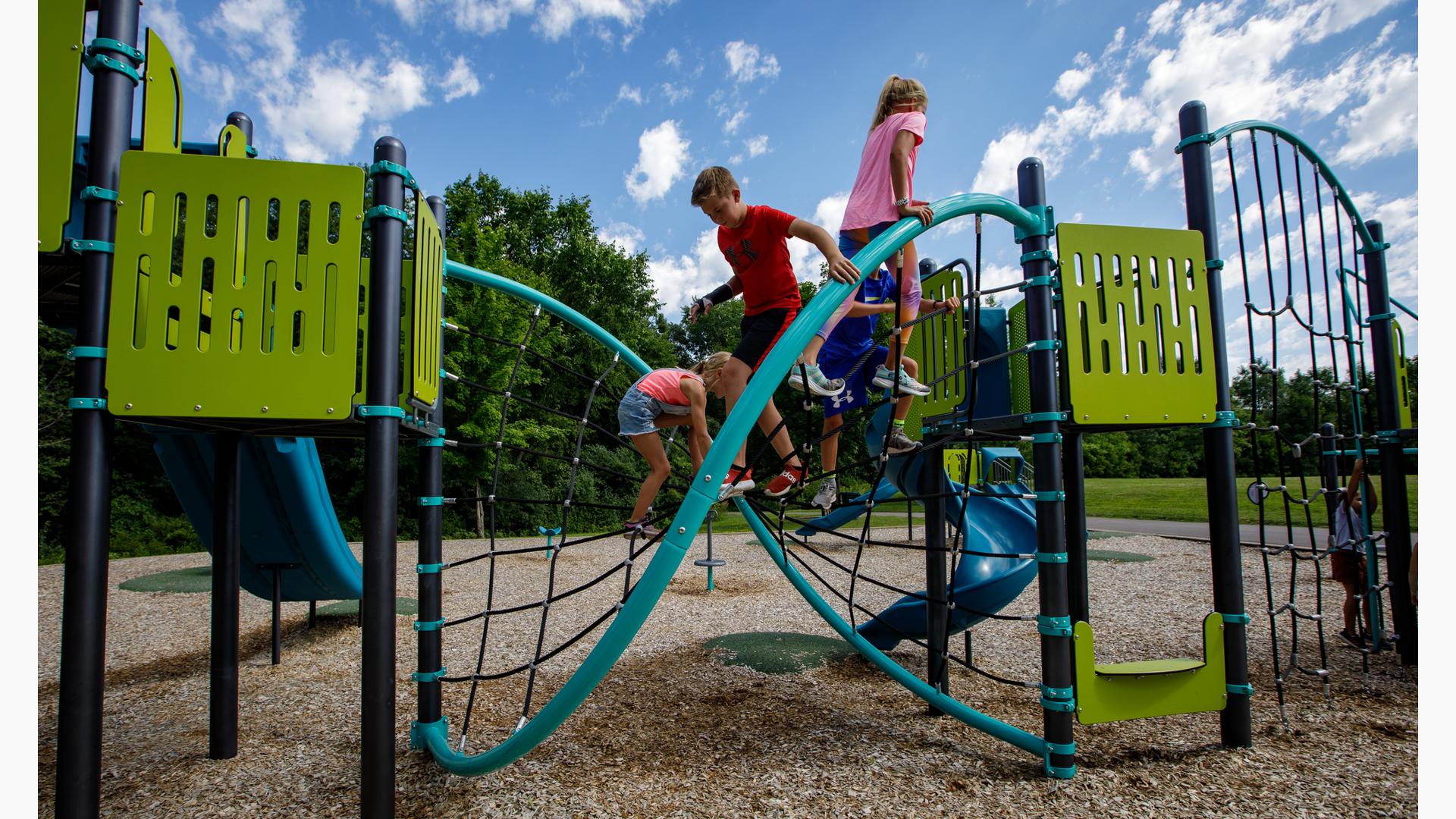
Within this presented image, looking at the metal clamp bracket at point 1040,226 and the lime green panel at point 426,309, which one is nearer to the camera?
the lime green panel at point 426,309

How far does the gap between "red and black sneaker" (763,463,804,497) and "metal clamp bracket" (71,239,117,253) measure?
8.45ft

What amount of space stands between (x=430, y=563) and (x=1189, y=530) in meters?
14.6

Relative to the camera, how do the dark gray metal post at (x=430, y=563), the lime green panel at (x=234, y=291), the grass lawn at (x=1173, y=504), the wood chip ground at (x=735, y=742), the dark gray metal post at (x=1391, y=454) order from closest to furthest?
the lime green panel at (x=234, y=291)
the wood chip ground at (x=735, y=742)
the dark gray metal post at (x=430, y=563)
the dark gray metal post at (x=1391, y=454)
the grass lawn at (x=1173, y=504)

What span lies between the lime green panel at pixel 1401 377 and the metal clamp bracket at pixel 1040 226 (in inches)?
129

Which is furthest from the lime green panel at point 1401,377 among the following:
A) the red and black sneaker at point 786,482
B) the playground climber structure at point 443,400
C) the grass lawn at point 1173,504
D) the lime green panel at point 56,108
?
the grass lawn at point 1173,504

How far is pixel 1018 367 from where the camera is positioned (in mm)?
3234

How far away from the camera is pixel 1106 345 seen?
9.96ft

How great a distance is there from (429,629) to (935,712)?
2581mm

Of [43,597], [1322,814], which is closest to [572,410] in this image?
[43,597]

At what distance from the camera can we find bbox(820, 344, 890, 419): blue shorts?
11.7 feet

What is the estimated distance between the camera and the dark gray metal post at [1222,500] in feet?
10.3

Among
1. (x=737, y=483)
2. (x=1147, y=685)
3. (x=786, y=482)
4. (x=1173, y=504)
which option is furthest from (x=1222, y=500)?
(x=1173, y=504)

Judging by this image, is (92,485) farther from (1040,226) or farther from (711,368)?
(1040,226)

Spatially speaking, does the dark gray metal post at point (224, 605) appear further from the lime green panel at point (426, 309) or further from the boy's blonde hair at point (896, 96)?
the boy's blonde hair at point (896, 96)
